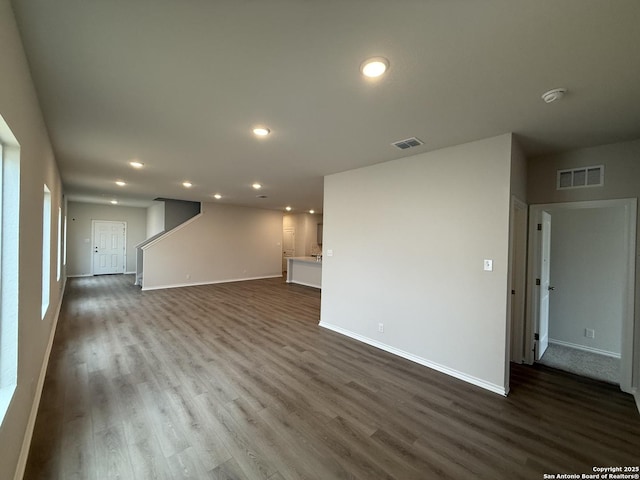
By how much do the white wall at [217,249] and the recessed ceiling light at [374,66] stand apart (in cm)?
774

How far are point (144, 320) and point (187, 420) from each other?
3323mm

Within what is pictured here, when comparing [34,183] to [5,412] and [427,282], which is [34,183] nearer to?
[5,412]

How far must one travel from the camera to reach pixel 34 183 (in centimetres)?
206

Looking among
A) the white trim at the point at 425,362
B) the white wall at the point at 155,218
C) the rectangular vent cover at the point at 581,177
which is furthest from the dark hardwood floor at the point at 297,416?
the white wall at the point at 155,218

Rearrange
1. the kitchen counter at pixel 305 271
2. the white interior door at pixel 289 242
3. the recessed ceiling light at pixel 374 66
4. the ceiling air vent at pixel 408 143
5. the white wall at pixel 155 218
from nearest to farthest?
the recessed ceiling light at pixel 374 66 < the ceiling air vent at pixel 408 143 < the kitchen counter at pixel 305 271 < the white wall at pixel 155 218 < the white interior door at pixel 289 242

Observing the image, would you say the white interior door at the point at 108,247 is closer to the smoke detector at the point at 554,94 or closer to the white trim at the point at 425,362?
the white trim at the point at 425,362

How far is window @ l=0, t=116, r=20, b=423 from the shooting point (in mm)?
1483

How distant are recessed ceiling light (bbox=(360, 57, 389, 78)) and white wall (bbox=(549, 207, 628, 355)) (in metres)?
3.68

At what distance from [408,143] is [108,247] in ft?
37.4

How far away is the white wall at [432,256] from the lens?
8.93ft

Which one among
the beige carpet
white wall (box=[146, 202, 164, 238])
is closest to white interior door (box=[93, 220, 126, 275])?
white wall (box=[146, 202, 164, 238])

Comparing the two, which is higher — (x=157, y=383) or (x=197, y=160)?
(x=197, y=160)

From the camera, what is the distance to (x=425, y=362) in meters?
3.24

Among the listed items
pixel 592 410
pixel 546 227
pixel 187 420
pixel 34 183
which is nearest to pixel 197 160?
pixel 34 183
